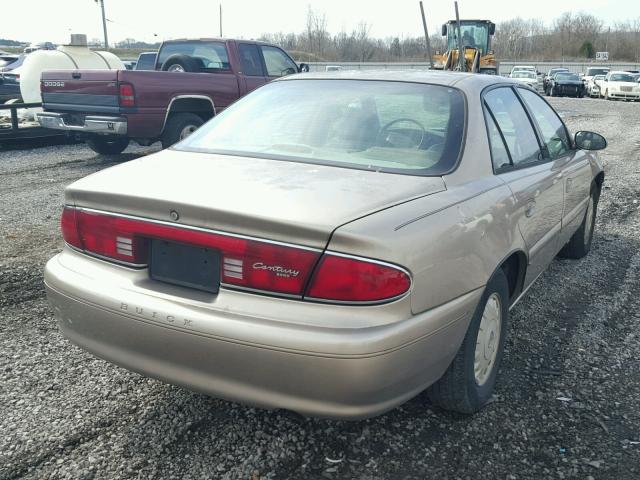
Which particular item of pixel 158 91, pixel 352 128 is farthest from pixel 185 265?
pixel 158 91

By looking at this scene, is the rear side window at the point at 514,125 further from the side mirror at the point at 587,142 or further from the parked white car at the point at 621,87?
the parked white car at the point at 621,87

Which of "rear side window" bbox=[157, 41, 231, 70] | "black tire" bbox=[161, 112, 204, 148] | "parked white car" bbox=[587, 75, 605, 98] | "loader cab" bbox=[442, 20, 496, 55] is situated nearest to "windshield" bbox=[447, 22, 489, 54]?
"loader cab" bbox=[442, 20, 496, 55]

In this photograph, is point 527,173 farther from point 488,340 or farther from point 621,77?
point 621,77

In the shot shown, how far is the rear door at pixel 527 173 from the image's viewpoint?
10.5ft

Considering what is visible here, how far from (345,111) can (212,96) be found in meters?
6.89

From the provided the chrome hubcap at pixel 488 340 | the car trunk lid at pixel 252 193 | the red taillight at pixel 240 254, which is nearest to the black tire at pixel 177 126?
the car trunk lid at pixel 252 193

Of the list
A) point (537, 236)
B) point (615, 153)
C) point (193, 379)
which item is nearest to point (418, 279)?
point (193, 379)

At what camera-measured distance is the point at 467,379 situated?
2730 mm

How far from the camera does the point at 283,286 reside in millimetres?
2201

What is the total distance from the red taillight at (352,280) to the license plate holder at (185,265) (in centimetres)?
40

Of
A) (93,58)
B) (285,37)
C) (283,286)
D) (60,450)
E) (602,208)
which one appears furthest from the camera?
(285,37)

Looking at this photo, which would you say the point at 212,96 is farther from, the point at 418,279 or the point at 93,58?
the point at 418,279

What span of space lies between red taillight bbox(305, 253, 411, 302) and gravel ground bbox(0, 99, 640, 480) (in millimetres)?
777

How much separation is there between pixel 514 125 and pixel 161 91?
6.63 meters
